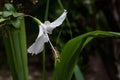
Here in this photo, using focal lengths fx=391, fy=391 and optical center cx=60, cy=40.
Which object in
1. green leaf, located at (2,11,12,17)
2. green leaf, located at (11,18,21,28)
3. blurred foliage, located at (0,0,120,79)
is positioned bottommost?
blurred foliage, located at (0,0,120,79)

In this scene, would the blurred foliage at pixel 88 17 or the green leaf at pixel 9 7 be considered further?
the blurred foliage at pixel 88 17

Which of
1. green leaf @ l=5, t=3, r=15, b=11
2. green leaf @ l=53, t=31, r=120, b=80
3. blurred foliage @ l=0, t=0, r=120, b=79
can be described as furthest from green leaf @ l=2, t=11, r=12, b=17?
blurred foliage @ l=0, t=0, r=120, b=79

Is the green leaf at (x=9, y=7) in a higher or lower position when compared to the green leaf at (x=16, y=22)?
higher

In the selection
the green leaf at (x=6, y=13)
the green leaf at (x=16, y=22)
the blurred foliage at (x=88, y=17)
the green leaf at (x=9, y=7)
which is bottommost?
the blurred foliage at (x=88, y=17)

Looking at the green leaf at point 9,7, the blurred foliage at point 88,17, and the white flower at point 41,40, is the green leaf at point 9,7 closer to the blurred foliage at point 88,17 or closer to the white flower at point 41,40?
the white flower at point 41,40

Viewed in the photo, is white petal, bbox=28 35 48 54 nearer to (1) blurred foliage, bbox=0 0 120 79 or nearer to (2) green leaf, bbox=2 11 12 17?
(2) green leaf, bbox=2 11 12 17

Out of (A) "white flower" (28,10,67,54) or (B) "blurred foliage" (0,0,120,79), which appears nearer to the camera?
(A) "white flower" (28,10,67,54)

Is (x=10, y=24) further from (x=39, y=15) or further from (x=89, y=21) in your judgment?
(x=89, y=21)

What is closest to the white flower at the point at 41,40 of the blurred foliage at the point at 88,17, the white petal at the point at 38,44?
the white petal at the point at 38,44

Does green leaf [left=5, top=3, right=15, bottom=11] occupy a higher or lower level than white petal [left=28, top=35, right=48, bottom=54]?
higher

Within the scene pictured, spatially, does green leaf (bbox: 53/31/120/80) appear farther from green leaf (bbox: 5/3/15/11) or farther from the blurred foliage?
the blurred foliage

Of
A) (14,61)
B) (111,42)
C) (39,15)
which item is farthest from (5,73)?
(14,61)
